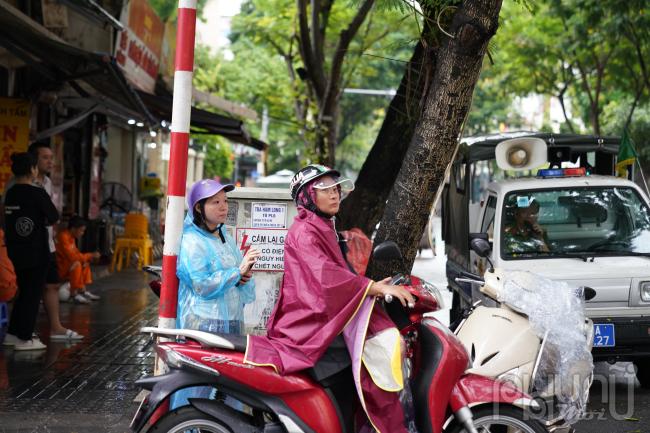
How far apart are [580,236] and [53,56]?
5.91 metres

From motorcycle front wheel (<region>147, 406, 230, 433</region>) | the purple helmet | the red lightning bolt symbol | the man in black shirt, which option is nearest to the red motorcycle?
motorcycle front wheel (<region>147, 406, 230, 433</region>)

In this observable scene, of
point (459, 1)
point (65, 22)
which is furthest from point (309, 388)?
point (65, 22)

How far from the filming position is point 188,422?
4.25 m

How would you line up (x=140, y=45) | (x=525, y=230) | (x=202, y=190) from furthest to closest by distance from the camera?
(x=140, y=45), (x=525, y=230), (x=202, y=190)

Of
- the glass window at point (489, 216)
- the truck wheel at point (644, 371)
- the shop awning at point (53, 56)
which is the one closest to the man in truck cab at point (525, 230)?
the glass window at point (489, 216)

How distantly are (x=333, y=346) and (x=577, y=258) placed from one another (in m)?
4.17

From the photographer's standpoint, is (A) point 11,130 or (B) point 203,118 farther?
(B) point 203,118

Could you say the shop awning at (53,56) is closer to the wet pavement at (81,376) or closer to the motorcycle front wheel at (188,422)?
the wet pavement at (81,376)

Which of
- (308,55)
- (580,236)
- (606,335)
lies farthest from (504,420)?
(308,55)

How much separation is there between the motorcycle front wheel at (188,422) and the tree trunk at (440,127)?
115 inches

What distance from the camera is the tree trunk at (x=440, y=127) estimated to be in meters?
6.69

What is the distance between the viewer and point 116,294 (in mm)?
13656

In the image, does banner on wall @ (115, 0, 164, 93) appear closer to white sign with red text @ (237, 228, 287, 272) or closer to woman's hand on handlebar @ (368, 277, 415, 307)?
white sign with red text @ (237, 228, 287, 272)

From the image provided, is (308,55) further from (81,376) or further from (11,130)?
(81,376)
